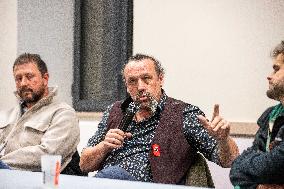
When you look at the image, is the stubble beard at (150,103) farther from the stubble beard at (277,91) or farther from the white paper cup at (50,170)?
the white paper cup at (50,170)

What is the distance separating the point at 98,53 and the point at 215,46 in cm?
108

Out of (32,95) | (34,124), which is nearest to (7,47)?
(32,95)

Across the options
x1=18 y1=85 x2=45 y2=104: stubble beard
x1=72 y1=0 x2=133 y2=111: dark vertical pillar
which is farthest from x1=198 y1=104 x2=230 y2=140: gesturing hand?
x1=72 y1=0 x2=133 y2=111: dark vertical pillar

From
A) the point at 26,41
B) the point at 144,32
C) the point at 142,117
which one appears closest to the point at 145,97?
the point at 142,117

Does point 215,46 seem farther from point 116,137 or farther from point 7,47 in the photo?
point 7,47

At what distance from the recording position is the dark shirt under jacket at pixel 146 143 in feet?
9.44

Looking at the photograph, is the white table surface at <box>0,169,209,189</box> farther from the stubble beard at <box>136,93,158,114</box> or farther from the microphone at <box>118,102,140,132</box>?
the stubble beard at <box>136,93,158,114</box>

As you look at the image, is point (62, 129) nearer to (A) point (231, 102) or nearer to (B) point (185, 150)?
(B) point (185, 150)

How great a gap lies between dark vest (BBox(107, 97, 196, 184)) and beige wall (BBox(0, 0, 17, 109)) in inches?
84.7

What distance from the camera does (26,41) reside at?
4.59 m

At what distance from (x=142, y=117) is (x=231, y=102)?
2.74ft

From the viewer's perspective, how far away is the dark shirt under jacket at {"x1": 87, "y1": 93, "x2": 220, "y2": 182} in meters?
2.88

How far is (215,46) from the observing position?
377 cm

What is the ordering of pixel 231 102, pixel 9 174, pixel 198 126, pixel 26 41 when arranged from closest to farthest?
pixel 9 174 < pixel 198 126 < pixel 231 102 < pixel 26 41
